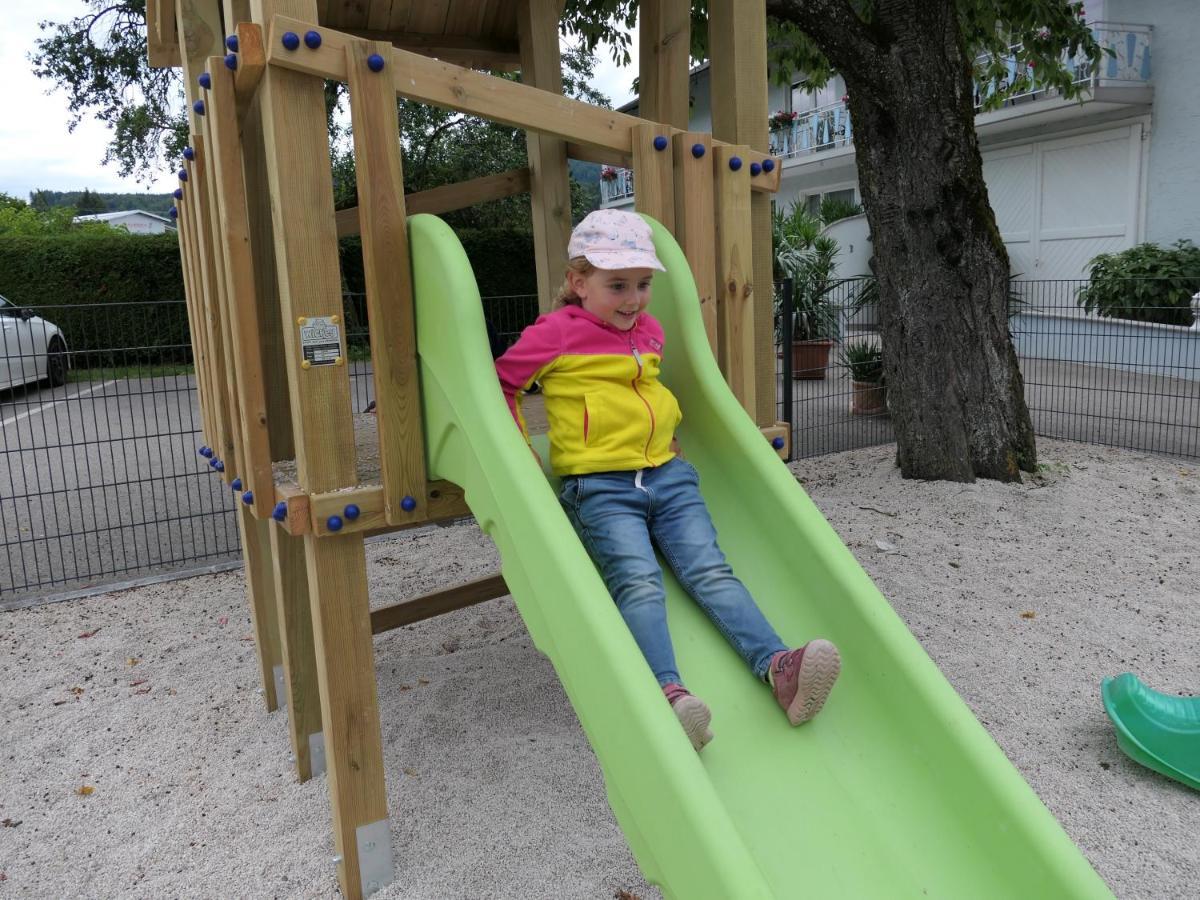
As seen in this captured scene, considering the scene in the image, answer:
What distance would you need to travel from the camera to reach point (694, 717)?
6.31 ft

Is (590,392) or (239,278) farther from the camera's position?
(239,278)

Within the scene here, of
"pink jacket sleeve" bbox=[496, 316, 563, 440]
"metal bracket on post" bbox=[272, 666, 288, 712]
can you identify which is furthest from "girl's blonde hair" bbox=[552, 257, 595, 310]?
"metal bracket on post" bbox=[272, 666, 288, 712]

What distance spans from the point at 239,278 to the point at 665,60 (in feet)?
5.78

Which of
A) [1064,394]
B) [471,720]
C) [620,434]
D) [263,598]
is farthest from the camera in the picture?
[1064,394]

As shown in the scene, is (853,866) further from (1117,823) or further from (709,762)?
(1117,823)

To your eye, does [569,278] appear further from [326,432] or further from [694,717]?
[694,717]

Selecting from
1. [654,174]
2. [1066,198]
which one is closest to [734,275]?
[654,174]

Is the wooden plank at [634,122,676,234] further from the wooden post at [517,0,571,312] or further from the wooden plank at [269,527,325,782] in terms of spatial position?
the wooden plank at [269,527,325,782]

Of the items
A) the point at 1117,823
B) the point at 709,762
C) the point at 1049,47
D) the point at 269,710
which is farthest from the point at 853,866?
the point at 1049,47

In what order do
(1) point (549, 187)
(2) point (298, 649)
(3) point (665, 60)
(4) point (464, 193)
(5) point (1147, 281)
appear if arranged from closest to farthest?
(2) point (298, 649) < (3) point (665, 60) < (4) point (464, 193) < (1) point (549, 187) < (5) point (1147, 281)

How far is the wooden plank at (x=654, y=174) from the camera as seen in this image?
8.57ft

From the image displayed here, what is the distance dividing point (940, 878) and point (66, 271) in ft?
57.3

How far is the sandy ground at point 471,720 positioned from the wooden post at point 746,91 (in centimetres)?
157

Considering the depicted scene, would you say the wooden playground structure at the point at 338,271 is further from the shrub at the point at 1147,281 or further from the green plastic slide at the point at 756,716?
the shrub at the point at 1147,281
